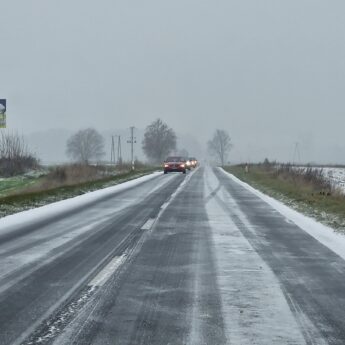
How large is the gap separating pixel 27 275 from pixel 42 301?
1.27 meters

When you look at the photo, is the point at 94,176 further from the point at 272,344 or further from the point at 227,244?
the point at 272,344

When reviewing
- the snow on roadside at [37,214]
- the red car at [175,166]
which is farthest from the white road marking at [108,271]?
the red car at [175,166]

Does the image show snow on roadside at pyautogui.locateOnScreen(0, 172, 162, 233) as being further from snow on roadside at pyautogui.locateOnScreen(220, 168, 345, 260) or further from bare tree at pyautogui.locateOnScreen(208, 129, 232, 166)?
bare tree at pyautogui.locateOnScreen(208, 129, 232, 166)

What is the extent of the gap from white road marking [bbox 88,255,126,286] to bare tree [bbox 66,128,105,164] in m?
172

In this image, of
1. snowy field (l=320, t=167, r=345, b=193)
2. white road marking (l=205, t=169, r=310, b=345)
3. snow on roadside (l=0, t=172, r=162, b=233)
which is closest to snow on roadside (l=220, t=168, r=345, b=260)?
white road marking (l=205, t=169, r=310, b=345)

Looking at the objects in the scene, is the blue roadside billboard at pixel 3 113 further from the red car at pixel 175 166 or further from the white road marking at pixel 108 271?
the red car at pixel 175 166

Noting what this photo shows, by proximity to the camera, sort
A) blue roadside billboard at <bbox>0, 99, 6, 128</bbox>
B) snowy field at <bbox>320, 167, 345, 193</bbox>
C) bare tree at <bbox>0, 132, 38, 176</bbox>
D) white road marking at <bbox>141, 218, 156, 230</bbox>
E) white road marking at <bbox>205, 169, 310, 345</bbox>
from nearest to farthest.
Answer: white road marking at <bbox>205, 169, 310, 345</bbox> < white road marking at <bbox>141, 218, 156, 230</bbox> < blue roadside billboard at <bbox>0, 99, 6, 128</bbox> < snowy field at <bbox>320, 167, 345, 193</bbox> < bare tree at <bbox>0, 132, 38, 176</bbox>

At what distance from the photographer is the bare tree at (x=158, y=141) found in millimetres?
126438

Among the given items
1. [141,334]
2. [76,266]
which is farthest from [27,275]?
[141,334]

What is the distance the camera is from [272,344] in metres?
3.85

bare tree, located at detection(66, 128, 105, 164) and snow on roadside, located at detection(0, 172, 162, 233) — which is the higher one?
bare tree, located at detection(66, 128, 105, 164)

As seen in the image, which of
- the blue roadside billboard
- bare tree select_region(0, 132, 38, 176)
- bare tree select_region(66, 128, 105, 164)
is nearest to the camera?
the blue roadside billboard

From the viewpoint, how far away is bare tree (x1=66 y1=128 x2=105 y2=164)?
17962 cm

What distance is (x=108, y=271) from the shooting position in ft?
21.2
